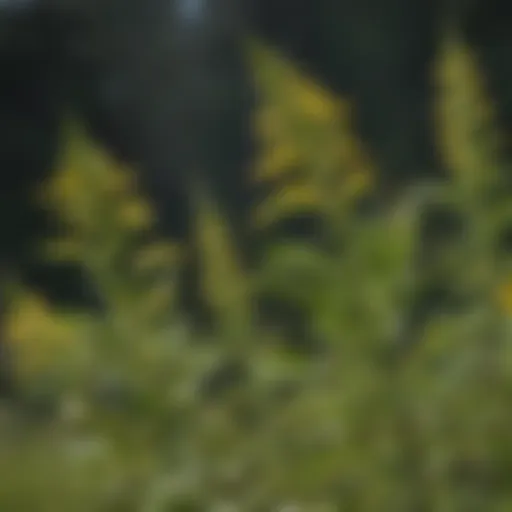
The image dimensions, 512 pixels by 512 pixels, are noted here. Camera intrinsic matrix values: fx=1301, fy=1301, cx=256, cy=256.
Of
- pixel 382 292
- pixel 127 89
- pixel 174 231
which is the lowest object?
pixel 382 292

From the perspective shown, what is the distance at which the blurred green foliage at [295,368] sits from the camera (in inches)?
46.6

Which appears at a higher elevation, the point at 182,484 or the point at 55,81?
the point at 55,81

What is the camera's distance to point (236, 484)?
4.00 ft

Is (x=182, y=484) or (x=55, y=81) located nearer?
(x=182, y=484)

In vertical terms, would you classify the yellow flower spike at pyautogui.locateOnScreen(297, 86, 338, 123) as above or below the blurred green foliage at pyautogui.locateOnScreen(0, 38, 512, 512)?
above

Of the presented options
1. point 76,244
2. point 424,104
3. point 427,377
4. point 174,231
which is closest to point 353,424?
point 427,377

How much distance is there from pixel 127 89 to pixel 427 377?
8.47 ft

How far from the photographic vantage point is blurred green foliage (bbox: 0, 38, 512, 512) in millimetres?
1184

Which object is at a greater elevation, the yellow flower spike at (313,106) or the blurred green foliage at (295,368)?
the yellow flower spike at (313,106)

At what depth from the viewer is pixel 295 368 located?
1.27 metres

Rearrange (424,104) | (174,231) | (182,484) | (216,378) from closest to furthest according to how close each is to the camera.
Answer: (182,484) → (216,378) → (174,231) → (424,104)

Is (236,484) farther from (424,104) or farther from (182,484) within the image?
(424,104)

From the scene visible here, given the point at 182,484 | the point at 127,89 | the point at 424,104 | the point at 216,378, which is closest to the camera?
the point at 182,484

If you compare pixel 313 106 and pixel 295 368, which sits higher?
pixel 313 106
